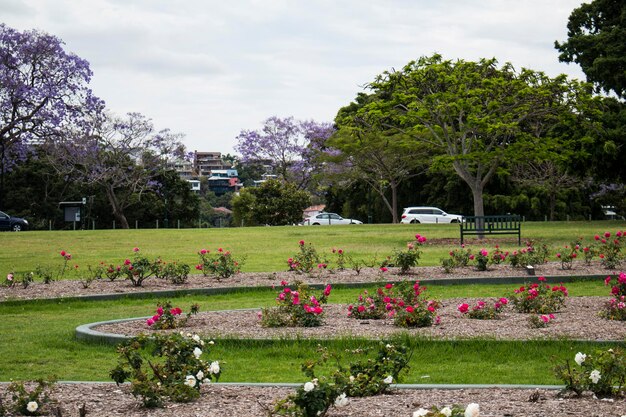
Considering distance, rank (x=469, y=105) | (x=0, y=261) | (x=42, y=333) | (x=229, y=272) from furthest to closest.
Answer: (x=469, y=105), (x=0, y=261), (x=229, y=272), (x=42, y=333)

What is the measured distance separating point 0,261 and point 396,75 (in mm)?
14983

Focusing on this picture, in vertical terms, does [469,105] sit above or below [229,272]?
above

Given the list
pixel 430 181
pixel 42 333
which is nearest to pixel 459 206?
pixel 430 181

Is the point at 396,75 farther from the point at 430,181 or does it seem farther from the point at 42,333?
Answer: the point at 430,181

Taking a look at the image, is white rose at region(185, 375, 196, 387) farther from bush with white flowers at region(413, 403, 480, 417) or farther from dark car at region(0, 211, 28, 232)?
dark car at region(0, 211, 28, 232)

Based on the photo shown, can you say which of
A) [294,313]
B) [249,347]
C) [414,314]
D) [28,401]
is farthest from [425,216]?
[28,401]

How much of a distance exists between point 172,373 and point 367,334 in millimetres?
3481

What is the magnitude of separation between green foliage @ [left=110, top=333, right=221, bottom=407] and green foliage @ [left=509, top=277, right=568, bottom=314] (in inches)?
226

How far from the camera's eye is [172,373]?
6578 mm

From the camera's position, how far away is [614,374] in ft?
20.2

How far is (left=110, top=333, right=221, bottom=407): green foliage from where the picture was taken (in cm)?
623

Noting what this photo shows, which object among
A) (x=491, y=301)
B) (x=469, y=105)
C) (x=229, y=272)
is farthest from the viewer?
(x=469, y=105)

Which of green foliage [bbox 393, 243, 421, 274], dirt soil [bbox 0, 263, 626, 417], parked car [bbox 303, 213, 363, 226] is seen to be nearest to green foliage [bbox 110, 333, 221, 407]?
dirt soil [bbox 0, 263, 626, 417]

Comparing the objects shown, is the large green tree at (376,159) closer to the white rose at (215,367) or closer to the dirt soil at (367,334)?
the dirt soil at (367,334)
